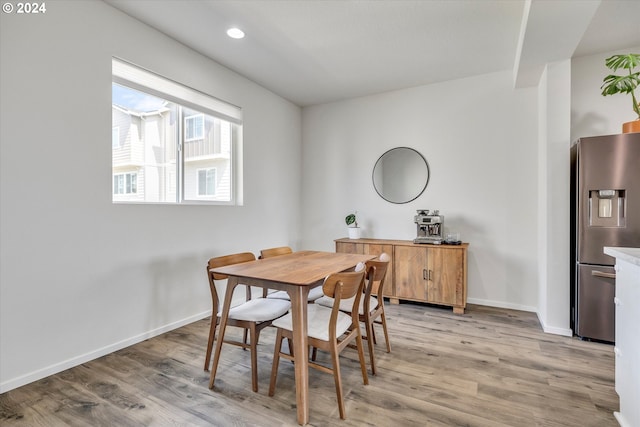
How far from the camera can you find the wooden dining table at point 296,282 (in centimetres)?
168

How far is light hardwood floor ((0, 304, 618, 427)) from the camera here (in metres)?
1.72

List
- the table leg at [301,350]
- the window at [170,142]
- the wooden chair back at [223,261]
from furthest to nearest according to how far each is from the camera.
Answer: the window at [170,142]
the wooden chair back at [223,261]
the table leg at [301,350]

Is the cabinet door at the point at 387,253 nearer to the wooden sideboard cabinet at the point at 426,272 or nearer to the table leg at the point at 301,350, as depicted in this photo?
the wooden sideboard cabinet at the point at 426,272

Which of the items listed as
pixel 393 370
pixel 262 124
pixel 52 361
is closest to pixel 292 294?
pixel 393 370

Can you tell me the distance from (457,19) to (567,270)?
2399 millimetres

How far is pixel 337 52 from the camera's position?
3.17m

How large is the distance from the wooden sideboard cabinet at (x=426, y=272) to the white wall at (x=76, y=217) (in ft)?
6.90

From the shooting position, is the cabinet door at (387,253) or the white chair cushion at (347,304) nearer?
the white chair cushion at (347,304)

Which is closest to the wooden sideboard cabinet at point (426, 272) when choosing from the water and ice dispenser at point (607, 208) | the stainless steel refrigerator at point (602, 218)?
the stainless steel refrigerator at point (602, 218)

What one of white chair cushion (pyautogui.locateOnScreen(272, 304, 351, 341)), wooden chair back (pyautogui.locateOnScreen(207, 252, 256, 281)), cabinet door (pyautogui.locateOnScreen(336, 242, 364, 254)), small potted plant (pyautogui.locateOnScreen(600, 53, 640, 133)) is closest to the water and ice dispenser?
small potted plant (pyautogui.locateOnScreen(600, 53, 640, 133))

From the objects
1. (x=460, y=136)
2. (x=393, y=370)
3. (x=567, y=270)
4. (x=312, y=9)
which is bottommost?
(x=393, y=370)

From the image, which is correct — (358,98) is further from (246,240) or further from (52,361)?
(52,361)

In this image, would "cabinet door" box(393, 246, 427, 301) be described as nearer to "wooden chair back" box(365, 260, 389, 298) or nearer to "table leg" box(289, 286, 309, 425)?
"wooden chair back" box(365, 260, 389, 298)

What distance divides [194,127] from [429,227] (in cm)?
284
